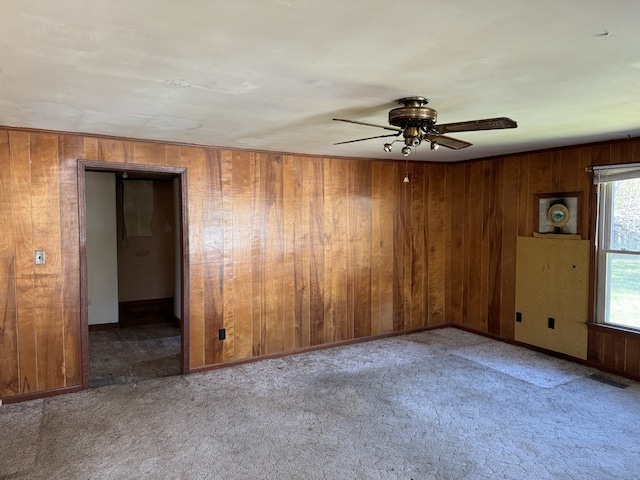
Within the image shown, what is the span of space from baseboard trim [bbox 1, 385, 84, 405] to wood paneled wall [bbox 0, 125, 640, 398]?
0.03 m

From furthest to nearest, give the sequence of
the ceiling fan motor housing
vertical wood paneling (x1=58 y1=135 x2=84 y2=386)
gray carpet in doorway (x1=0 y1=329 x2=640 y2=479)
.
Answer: vertical wood paneling (x1=58 y1=135 x2=84 y2=386)
gray carpet in doorway (x1=0 y1=329 x2=640 y2=479)
the ceiling fan motor housing

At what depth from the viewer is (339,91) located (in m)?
2.33

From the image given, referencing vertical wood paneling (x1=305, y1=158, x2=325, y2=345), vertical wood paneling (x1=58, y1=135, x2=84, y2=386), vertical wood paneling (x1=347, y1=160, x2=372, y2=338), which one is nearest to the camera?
vertical wood paneling (x1=58, y1=135, x2=84, y2=386)

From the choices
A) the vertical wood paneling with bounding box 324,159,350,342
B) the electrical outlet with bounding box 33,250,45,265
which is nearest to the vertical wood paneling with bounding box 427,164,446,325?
the vertical wood paneling with bounding box 324,159,350,342

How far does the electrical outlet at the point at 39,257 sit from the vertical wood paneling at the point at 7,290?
14cm

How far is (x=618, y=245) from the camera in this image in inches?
158

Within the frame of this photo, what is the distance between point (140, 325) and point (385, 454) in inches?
176

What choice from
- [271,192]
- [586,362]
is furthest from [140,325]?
[586,362]

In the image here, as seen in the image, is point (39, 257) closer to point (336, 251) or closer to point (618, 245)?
point (336, 251)

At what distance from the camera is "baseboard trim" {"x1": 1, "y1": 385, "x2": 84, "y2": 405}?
11.1 ft

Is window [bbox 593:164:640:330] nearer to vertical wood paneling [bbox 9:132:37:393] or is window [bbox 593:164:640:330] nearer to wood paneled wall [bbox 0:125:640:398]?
wood paneled wall [bbox 0:125:640:398]

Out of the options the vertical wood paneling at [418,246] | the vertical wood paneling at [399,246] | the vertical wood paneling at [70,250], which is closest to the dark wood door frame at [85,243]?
the vertical wood paneling at [70,250]

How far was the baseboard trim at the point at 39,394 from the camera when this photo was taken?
3.38 meters

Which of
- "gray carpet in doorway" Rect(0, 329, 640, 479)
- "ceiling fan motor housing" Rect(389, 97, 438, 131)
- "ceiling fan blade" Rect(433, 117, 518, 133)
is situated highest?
"ceiling fan motor housing" Rect(389, 97, 438, 131)
